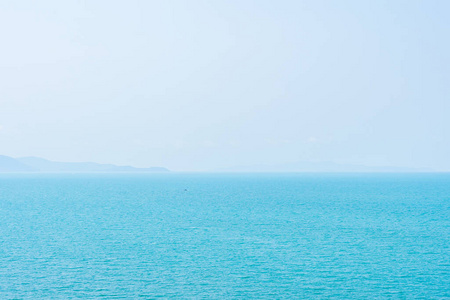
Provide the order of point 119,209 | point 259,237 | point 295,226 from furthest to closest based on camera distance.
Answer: point 119,209
point 295,226
point 259,237

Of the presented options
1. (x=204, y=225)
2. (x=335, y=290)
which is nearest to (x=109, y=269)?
(x=335, y=290)

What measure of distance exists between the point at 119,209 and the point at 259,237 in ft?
168

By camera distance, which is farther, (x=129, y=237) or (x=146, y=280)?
(x=129, y=237)

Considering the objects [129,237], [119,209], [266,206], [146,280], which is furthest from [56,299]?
[266,206]

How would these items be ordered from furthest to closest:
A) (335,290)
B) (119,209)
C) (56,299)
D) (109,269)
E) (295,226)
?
(119,209), (295,226), (109,269), (335,290), (56,299)

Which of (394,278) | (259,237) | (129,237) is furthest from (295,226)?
(394,278)

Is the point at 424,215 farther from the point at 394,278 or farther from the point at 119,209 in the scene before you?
the point at 119,209

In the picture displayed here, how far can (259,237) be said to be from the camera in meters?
68.8

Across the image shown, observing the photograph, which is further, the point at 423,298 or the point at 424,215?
the point at 424,215

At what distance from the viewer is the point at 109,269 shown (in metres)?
49.9

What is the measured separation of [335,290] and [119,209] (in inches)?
2975

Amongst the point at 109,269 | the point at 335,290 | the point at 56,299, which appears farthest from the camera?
the point at 109,269

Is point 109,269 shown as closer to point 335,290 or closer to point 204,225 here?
point 335,290

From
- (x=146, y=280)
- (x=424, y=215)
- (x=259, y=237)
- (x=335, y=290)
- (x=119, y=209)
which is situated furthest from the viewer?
(x=119, y=209)
